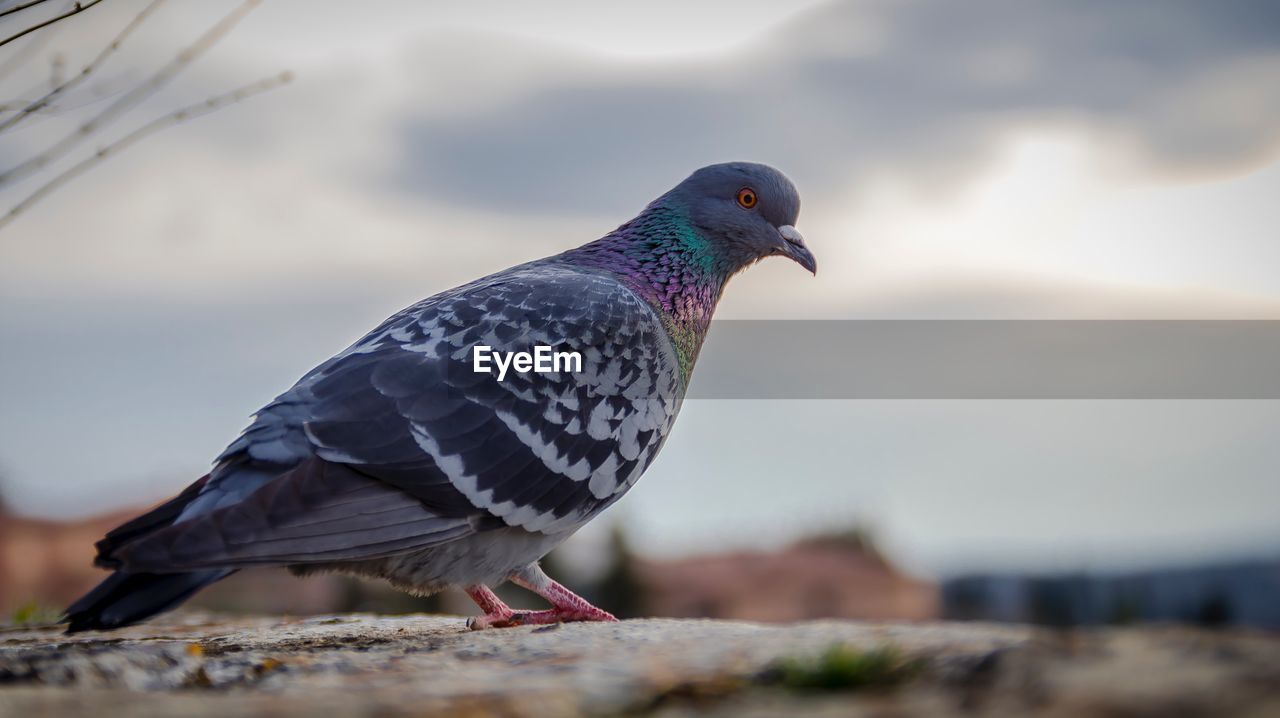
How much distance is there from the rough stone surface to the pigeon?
46 centimetres

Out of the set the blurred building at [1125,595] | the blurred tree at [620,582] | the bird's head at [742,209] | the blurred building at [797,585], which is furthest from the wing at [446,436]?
the blurred building at [797,585]

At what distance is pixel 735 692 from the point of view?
3703 mm

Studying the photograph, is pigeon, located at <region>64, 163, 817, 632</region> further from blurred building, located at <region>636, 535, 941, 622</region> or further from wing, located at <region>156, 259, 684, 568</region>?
blurred building, located at <region>636, 535, 941, 622</region>

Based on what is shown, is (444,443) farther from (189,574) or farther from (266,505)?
(189,574)

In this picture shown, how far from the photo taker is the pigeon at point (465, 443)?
5.20 m

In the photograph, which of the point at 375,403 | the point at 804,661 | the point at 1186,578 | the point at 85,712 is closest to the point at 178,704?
the point at 85,712

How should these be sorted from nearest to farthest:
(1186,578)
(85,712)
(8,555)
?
(85,712)
(1186,578)
(8,555)

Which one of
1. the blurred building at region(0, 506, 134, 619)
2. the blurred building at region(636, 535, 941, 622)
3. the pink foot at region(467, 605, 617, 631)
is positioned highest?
the blurred building at region(636, 535, 941, 622)

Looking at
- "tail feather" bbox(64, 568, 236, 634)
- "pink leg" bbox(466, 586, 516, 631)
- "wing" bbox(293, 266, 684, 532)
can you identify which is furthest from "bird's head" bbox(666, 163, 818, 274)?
"tail feather" bbox(64, 568, 236, 634)

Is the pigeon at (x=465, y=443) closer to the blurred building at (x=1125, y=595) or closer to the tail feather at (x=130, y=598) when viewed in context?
the tail feather at (x=130, y=598)

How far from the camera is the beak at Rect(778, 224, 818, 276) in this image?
824 cm

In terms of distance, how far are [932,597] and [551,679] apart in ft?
105

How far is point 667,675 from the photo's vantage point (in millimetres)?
3914

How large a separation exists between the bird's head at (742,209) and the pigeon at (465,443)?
0.05 m
